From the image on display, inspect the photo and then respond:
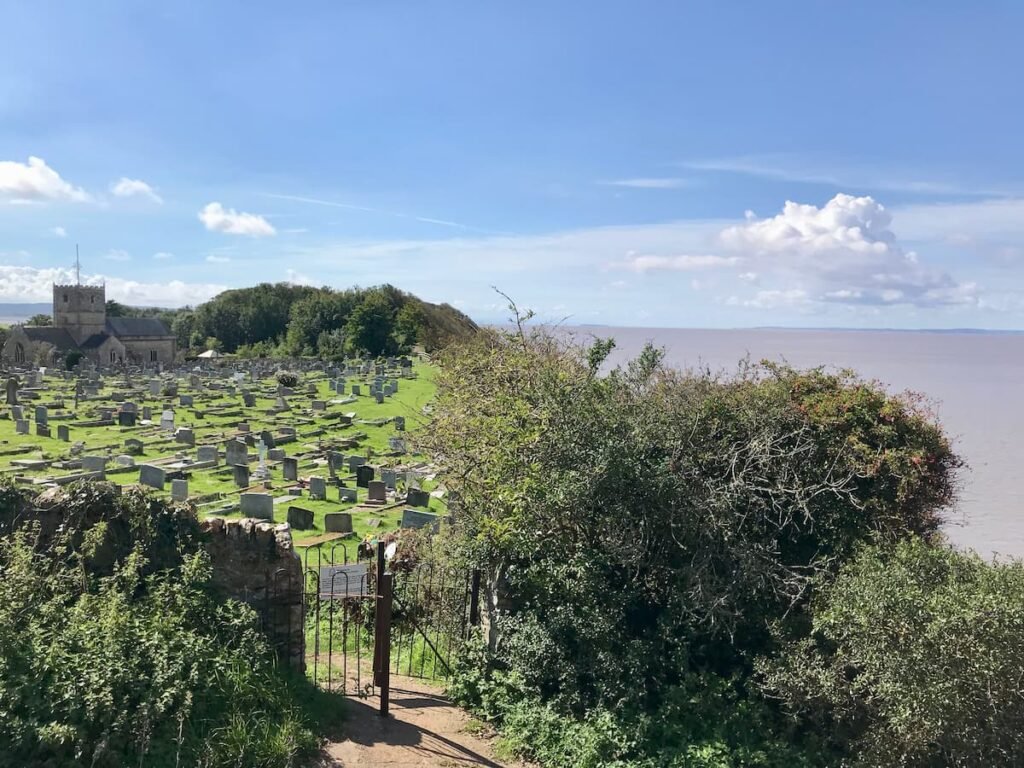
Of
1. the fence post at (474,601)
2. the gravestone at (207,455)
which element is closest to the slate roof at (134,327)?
the gravestone at (207,455)

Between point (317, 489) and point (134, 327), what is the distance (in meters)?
62.2

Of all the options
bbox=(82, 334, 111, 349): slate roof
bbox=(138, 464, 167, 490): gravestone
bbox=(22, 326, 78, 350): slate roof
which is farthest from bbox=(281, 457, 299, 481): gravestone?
bbox=(82, 334, 111, 349): slate roof

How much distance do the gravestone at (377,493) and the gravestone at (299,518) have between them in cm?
233

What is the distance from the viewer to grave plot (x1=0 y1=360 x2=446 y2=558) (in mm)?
15414

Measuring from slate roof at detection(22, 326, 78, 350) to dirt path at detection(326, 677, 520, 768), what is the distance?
66070 millimetres

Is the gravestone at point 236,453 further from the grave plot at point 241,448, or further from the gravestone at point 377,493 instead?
the gravestone at point 377,493

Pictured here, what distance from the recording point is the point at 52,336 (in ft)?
206

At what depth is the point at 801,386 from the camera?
964 centimetres

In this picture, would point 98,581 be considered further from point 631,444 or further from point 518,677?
point 631,444

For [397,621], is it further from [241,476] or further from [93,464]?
[93,464]

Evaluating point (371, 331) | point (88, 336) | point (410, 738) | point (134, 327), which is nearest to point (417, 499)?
point (410, 738)

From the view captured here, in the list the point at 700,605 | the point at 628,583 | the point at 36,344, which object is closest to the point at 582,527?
the point at 628,583

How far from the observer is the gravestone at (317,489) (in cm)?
1648

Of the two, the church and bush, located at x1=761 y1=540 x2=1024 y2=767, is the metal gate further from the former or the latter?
the church
